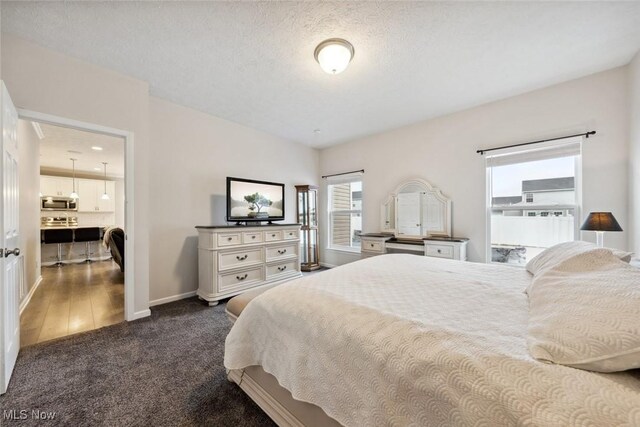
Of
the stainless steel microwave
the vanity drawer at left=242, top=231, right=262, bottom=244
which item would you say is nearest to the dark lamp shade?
the vanity drawer at left=242, top=231, right=262, bottom=244

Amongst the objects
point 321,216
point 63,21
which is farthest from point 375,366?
point 321,216

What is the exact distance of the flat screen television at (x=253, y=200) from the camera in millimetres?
3477

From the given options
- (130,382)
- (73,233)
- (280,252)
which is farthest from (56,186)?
(130,382)

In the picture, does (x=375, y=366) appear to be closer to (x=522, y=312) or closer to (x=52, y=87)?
(x=522, y=312)

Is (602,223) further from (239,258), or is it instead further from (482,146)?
(239,258)

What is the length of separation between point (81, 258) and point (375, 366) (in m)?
8.35

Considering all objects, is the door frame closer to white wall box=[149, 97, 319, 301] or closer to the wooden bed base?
Result: white wall box=[149, 97, 319, 301]

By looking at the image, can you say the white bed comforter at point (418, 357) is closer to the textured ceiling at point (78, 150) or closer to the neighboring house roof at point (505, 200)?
the neighboring house roof at point (505, 200)

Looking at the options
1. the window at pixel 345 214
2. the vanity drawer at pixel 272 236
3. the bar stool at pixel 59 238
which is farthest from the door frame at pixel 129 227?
the bar stool at pixel 59 238

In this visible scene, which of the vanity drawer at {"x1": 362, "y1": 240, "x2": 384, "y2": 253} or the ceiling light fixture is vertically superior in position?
the ceiling light fixture

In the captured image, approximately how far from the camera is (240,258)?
10.8 ft

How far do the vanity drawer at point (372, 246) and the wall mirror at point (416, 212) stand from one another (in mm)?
429

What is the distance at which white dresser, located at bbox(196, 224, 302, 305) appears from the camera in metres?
3.04

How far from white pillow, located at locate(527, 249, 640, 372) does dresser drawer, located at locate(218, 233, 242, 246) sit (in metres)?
3.01
